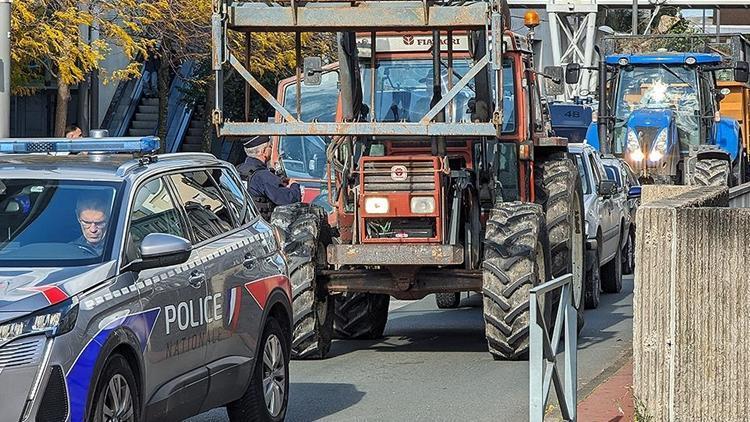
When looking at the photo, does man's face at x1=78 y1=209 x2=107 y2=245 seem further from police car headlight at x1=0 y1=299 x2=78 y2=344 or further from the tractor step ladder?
the tractor step ladder

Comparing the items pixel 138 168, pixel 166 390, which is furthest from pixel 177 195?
pixel 166 390

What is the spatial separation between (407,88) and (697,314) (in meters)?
6.28

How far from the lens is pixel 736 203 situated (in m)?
16.8

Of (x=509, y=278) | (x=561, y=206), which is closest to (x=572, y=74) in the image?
(x=561, y=206)

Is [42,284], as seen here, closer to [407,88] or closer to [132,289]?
[132,289]

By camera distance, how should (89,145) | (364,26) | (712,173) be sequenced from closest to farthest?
(89,145) → (364,26) → (712,173)

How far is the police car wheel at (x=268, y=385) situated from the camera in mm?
9352

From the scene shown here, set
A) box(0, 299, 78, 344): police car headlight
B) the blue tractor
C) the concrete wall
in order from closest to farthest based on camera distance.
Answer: box(0, 299, 78, 344): police car headlight, the concrete wall, the blue tractor

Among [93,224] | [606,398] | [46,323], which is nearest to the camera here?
[46,323]

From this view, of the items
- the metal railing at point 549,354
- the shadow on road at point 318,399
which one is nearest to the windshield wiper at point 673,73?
the shadow on road at point 318,399

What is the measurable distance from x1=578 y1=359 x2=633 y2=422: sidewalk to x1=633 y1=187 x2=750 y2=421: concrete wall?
0.89 metres

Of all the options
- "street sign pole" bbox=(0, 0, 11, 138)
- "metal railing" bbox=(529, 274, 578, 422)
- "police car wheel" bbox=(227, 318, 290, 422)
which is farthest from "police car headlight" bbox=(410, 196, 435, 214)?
"street sign pole" bbox=(0, 0, 11, 138)

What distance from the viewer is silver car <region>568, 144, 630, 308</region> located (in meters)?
17.9

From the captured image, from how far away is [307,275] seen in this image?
511 inches
